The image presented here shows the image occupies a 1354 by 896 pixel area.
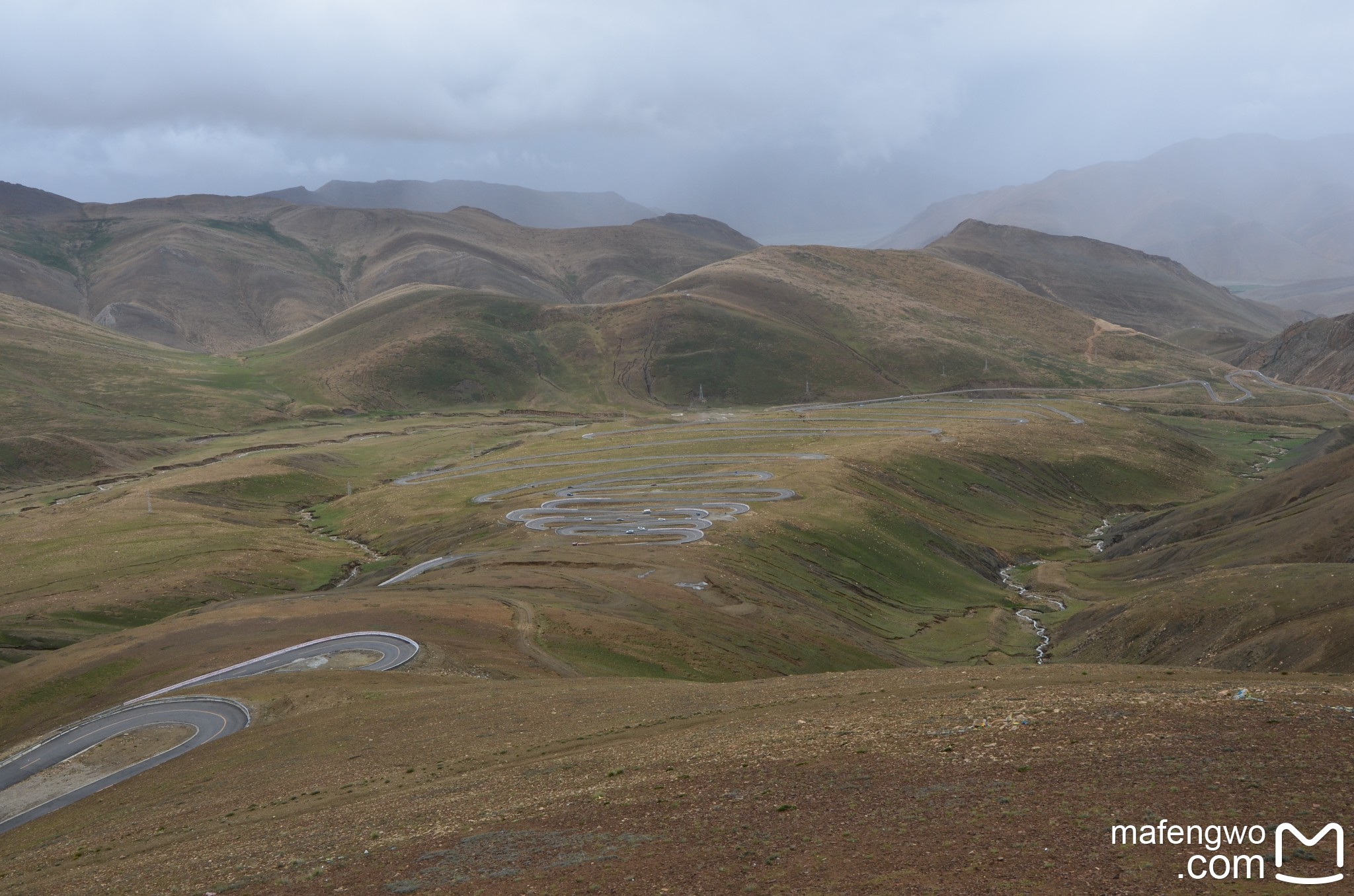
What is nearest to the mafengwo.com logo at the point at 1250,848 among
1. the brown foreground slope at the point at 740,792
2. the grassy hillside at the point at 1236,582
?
the brown foreground slope at the point at 740,792

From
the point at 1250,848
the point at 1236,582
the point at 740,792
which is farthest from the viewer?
the point at 1236,582

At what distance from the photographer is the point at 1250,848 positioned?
20.8 metres

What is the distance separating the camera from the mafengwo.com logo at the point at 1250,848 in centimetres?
1953

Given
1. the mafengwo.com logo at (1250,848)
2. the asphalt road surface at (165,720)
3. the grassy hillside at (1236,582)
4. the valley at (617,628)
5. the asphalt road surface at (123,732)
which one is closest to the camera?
the mafengwo.com logo at (1250,848)

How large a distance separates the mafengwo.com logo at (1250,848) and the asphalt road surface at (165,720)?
1677 inches

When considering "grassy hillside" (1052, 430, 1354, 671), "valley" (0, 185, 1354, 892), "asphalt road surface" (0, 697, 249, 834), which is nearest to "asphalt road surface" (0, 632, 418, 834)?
"asphalt road surface" (0, 697, 249, 834)

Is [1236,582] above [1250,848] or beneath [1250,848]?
beneath

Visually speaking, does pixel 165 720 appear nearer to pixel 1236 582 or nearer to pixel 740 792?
pixel 740 792

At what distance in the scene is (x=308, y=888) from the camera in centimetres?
2570

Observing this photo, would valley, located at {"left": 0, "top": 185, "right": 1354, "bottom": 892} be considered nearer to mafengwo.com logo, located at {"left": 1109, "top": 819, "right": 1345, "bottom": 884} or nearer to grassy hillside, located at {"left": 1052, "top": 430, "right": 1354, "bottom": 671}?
grassy hillside, located at {"left": 1052, "top": 430, "right": 1354, "bottom": 671}

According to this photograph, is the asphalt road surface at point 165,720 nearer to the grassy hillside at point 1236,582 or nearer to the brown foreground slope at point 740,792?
the brown foreground slope at point 740,792

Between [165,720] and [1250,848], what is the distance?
166 feet

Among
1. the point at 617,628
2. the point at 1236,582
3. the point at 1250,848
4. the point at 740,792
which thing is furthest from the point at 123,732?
the point at 1236,582

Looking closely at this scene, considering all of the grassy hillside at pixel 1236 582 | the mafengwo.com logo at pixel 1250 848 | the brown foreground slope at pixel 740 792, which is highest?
the mafengwo.com logo at pixel 1250 848
